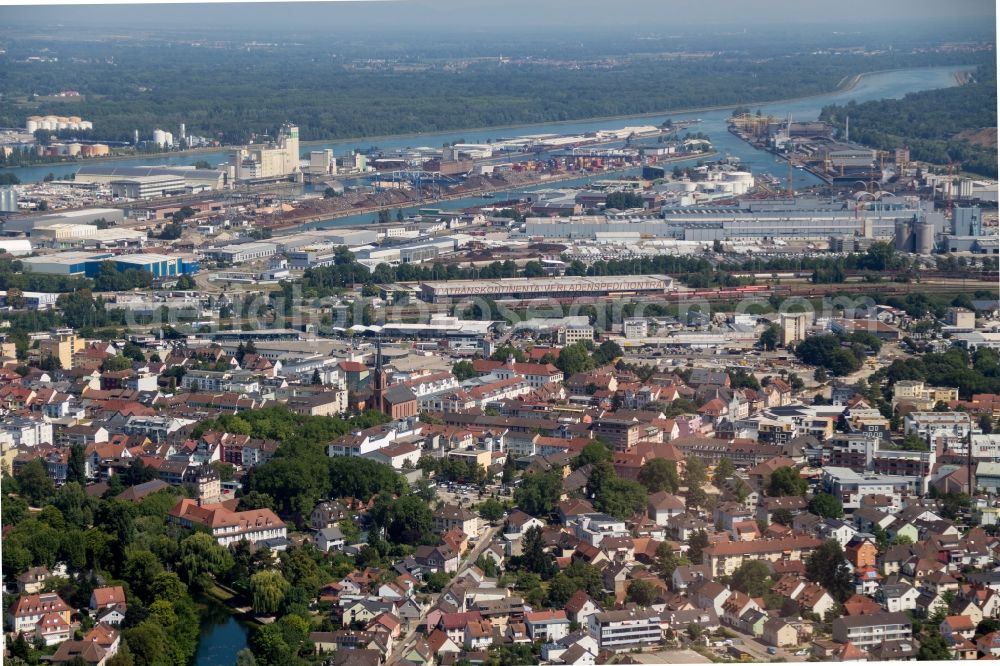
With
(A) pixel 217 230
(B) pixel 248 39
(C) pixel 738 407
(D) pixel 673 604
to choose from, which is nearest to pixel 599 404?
(C) pixel 738 407

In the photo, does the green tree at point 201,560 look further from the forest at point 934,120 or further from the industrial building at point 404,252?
the forest at point 934,120

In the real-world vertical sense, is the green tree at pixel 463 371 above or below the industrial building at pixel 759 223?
above

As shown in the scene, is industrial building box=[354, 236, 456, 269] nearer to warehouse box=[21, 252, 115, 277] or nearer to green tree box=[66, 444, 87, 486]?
warehouse box=[21, 252, 115, 277]

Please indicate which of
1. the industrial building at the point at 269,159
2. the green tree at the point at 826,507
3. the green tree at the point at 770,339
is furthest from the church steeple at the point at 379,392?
the industrial building at the point at 269,159

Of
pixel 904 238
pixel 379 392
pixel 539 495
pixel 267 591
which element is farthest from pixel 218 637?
pixel 904 238

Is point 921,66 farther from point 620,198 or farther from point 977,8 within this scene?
point 620,198

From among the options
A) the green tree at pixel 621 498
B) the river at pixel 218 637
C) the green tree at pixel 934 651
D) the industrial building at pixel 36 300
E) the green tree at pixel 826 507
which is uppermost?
the industrial building at pixel 36 300

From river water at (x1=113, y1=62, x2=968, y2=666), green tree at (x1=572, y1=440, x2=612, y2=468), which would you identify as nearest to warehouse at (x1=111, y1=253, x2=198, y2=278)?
river water at (x1=113, y1=62, x2=968, y2=666)

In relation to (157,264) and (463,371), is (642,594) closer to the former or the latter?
(463,371)
